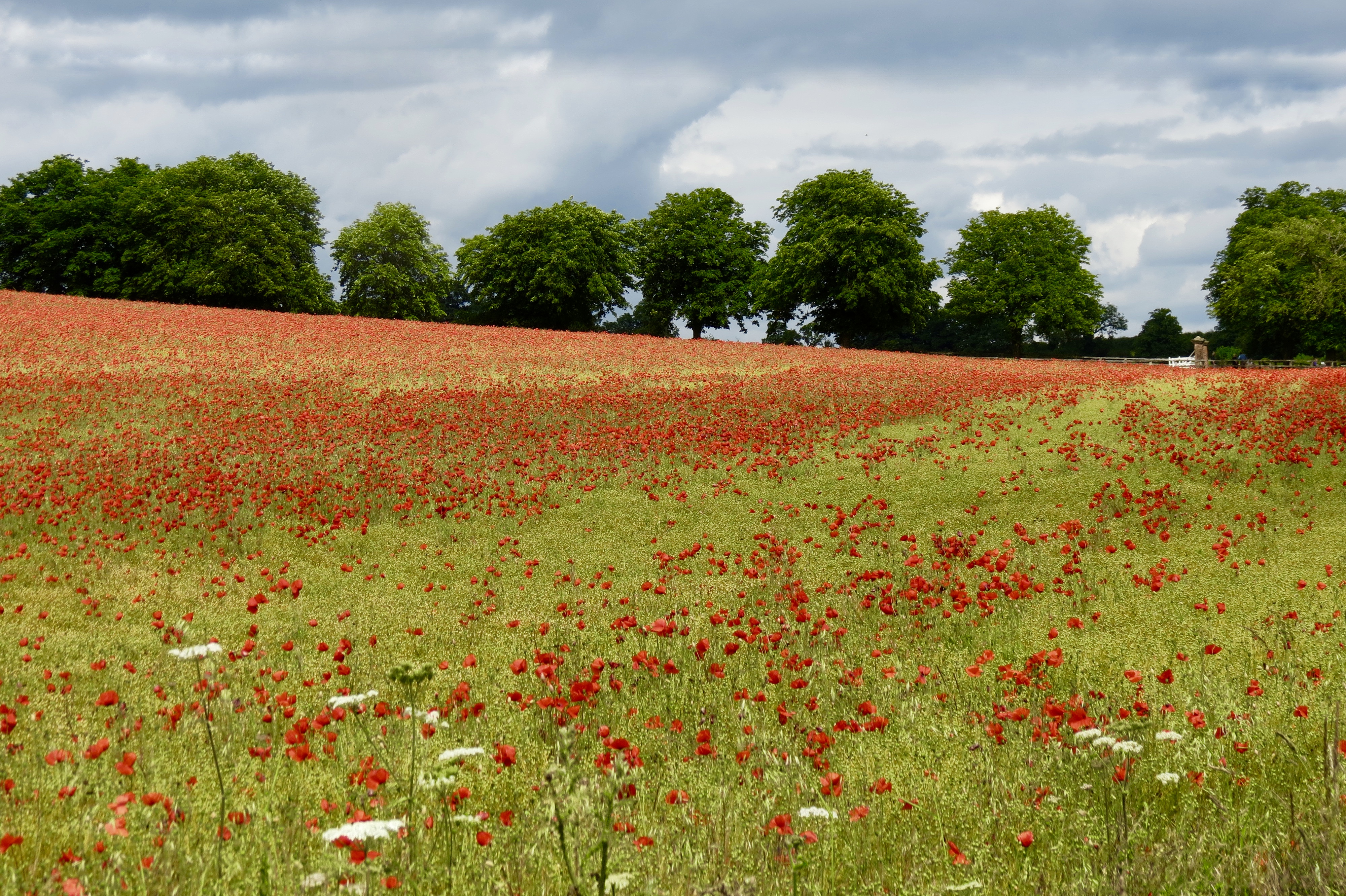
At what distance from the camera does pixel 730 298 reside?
2512 inches

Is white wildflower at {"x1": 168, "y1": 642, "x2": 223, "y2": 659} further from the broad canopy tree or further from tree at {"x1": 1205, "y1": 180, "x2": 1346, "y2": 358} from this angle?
tree at {"x1": 1205, "y1": 180, "x2": 1346, "y2": 358}

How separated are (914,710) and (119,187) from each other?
248 feet

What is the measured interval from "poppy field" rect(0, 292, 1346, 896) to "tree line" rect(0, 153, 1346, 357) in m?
34.4

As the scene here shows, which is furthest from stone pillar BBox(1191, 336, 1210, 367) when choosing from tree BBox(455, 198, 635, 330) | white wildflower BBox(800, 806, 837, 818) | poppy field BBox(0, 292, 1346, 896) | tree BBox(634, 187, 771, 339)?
white wildflower BBox(800, 806, 837, 818)

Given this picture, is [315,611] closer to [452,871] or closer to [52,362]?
[452,871]

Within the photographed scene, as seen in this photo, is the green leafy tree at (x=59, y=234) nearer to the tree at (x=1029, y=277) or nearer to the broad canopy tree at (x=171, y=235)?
the broad canopy tree at (x=171, y=235)

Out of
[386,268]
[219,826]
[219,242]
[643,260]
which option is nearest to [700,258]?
[643,260]

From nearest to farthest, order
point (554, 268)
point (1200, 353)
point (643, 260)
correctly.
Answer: point (1200, 353), point (554, 268), point (643, 260)

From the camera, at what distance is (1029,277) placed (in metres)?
62.1

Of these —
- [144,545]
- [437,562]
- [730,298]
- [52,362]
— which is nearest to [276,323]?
[52,362]

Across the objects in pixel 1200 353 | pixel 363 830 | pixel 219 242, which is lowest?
pixel 363 830

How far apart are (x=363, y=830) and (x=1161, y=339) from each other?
112313 mm

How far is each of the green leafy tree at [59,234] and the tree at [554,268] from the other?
2589 cm

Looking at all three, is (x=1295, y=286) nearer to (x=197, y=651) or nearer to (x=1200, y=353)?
(x=1200, y=353)
